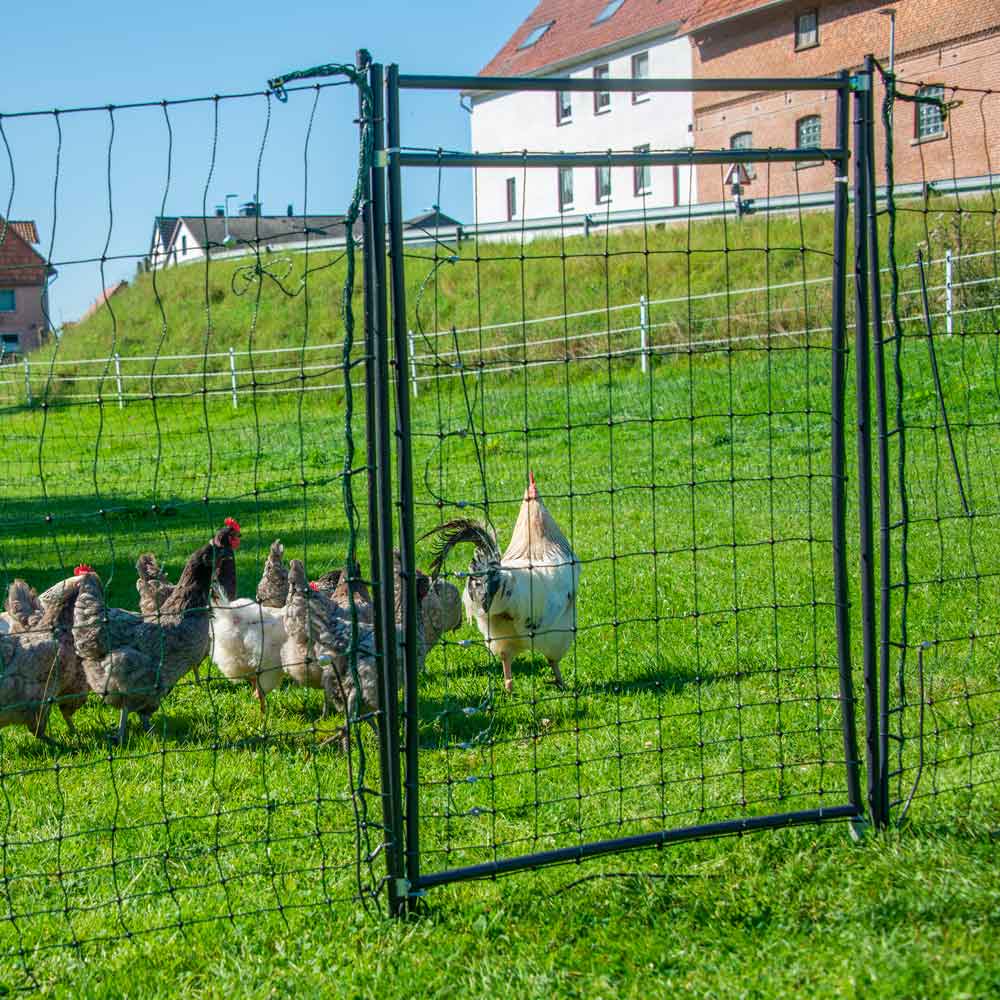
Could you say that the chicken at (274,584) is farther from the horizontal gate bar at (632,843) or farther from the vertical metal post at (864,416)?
the vertical metal post at (864,416)

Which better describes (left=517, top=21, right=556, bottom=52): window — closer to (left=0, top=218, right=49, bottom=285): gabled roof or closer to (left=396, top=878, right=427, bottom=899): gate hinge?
(left=0, top=218, right=49, bottom=285): gabled roof

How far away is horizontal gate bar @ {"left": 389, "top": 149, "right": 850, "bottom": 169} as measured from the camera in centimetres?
364

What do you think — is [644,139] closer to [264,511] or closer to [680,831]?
[264,511]

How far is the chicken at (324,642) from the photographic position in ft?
17.8

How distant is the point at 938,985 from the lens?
3.21m

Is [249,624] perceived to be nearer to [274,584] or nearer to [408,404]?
[274,584]

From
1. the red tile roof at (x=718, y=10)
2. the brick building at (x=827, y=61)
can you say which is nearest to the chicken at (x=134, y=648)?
the brick building at (x=827, y=61)

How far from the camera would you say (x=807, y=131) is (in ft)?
108

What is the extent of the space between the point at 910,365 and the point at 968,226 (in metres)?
5.16

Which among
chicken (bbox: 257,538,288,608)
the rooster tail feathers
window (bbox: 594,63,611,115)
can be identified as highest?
window (bbox: 594,63,611,115)

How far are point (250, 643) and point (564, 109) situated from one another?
124ft

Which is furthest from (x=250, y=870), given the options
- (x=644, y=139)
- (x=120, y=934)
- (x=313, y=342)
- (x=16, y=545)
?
(x=644, y=139)

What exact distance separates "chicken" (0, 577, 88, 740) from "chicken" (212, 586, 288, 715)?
73cm

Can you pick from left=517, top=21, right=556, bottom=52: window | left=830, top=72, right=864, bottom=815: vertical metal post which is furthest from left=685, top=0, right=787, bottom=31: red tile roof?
left=830, top=72, right=864, bottom=815: vertical metal post
